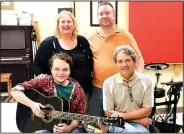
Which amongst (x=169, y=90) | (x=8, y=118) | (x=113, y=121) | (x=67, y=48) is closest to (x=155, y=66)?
(x=169, y=90)

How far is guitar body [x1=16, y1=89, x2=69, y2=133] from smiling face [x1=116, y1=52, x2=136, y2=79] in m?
0.28

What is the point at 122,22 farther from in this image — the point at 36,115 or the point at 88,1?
the point at 36,115

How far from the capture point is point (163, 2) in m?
1.23

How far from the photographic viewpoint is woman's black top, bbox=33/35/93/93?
3.52ft

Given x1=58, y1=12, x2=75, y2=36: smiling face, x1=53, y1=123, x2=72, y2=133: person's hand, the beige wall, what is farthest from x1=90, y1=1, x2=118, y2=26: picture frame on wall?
x1=53, y1=123, x2=72, y2=133: person's hand

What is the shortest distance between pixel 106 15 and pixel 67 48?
23 cm

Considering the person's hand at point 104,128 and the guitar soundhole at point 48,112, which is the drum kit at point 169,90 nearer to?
the person's hand at point 104,128

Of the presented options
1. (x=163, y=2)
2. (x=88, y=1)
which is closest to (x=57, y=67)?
(x=88, y=1)

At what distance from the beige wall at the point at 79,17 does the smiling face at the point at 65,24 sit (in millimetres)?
36

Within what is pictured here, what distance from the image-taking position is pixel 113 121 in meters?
1.10

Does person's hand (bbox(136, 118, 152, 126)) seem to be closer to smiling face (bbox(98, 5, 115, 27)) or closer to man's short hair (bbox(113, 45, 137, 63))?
man's short hair (bbox(113, 45, 137, 63))

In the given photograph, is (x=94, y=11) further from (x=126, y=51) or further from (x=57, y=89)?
(x=57, y=89)

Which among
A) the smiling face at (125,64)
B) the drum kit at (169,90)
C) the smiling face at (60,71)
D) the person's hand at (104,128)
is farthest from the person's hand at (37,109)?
the drum kit at (169,90)

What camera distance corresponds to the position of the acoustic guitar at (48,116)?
1.08m
